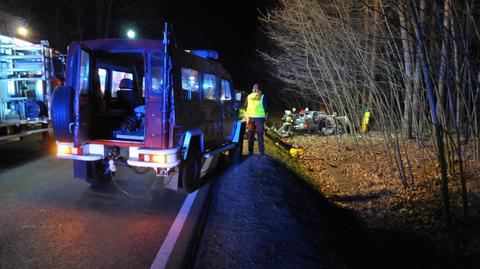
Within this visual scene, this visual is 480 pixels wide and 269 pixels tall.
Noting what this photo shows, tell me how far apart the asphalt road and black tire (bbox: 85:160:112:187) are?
0.15 m

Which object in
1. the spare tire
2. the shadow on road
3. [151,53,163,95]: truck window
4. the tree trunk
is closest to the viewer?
the tree trunk

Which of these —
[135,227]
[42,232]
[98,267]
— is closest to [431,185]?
[135,227]

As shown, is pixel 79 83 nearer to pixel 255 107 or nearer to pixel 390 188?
pixel 255 107

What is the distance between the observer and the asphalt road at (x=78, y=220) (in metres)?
4.28

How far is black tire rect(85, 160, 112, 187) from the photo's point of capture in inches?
267

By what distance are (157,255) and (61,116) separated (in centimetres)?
303

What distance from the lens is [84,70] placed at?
652cm

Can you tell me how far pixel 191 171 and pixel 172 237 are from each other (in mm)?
2212

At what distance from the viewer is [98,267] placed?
406 cm

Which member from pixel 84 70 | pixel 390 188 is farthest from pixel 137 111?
pixel 390 188

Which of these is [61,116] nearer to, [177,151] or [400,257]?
[177,151]

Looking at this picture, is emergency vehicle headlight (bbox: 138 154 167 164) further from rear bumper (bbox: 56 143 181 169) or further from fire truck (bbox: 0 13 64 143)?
fire truck (bbox: 0 13 64 143)

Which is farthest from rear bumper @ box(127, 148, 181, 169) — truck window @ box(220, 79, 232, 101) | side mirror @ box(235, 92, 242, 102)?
side mirror @ box(235, 92, 242, 102)

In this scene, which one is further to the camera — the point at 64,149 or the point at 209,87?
the point at 209,87
